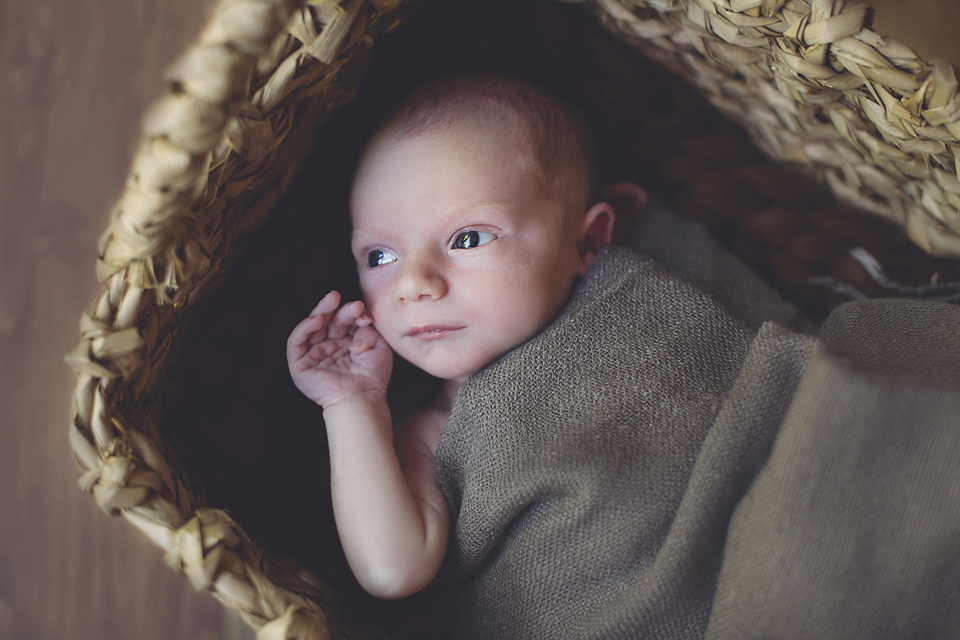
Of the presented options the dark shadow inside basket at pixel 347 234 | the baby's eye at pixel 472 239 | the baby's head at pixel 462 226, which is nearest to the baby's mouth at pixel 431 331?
the baby's head at pixel 462 226

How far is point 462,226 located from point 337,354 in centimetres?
26

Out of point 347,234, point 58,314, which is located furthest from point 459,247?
point 58,314

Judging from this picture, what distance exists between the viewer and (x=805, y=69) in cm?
80

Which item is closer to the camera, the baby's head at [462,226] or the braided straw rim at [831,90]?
the braided straw rim at [831,90]

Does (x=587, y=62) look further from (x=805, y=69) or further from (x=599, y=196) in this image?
(x=805, y=69)

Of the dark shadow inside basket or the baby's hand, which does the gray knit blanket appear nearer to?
the baby's hand

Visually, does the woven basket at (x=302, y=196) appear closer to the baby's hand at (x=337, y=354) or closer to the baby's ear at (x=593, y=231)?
the baby's hand at (x=337, y=354)

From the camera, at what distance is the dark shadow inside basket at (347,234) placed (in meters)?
0.93

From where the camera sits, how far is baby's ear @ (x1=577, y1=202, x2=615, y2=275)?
1.05 metres

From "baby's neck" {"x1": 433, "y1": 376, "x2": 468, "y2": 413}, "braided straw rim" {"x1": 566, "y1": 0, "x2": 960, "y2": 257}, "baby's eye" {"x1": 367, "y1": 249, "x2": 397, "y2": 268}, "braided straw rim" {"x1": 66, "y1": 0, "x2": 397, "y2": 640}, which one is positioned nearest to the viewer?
"braided straw rim" {"x1": 66, "y1": 0, "x2": 397, "y2": 640}

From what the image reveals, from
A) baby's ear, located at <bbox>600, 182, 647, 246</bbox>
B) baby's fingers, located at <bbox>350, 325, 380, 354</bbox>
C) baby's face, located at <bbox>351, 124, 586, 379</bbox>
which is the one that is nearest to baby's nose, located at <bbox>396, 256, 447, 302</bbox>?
baby's face, located at <bbox>351, 124, 586, 379</bbox>

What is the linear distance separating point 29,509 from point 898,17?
5.15 ft

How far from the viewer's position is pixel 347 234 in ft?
3.60

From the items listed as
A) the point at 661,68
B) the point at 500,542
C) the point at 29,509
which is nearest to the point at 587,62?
the point at 661,68
